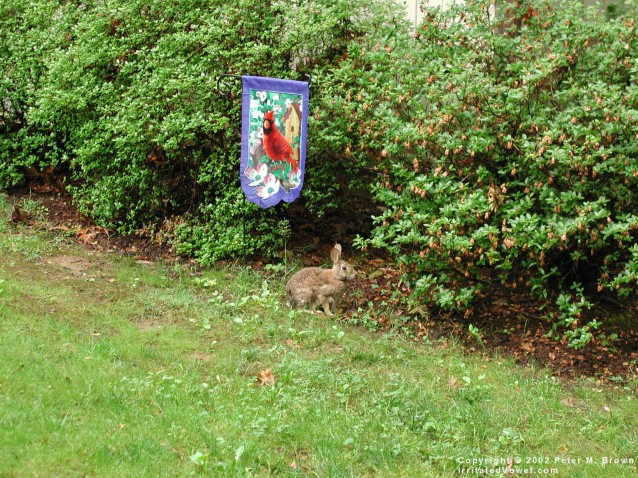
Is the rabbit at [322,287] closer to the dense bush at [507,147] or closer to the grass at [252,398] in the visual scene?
the grass at [252,398]

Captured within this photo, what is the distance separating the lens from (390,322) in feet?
24.9

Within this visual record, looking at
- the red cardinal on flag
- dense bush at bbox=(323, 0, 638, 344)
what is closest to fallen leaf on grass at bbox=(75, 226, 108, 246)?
the red cardinal on flag

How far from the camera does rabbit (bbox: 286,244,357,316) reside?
24.8ft

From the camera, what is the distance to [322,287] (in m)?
7.57

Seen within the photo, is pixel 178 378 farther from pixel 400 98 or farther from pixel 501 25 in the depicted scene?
pixel 501 25

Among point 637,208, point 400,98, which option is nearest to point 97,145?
point 400,98

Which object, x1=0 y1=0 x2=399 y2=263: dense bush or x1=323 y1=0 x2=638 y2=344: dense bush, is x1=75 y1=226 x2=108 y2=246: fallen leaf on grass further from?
x1=323 y1=0 x2=638 y2=344: dense bush

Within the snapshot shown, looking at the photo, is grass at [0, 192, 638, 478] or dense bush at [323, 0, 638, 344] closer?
grass at [0, 192, 638, 478]

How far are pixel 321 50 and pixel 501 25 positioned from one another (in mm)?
2013

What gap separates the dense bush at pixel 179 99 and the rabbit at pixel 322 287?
1273 mm

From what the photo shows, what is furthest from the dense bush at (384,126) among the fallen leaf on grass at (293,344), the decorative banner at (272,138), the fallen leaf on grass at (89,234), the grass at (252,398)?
the fallen leaf on grass at (293,344)

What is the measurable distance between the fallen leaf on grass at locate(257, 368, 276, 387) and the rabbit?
146 cm

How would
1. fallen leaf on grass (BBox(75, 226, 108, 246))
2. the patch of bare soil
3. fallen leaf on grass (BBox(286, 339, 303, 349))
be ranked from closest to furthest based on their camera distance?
fallen leaf on grass (BBox(286, 339, 303, 349)), the patch of bare soil, fallen leaf on grass (BBox(75, 226, 108, 246))

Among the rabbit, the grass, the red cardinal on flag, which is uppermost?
the red cardinal on flag
